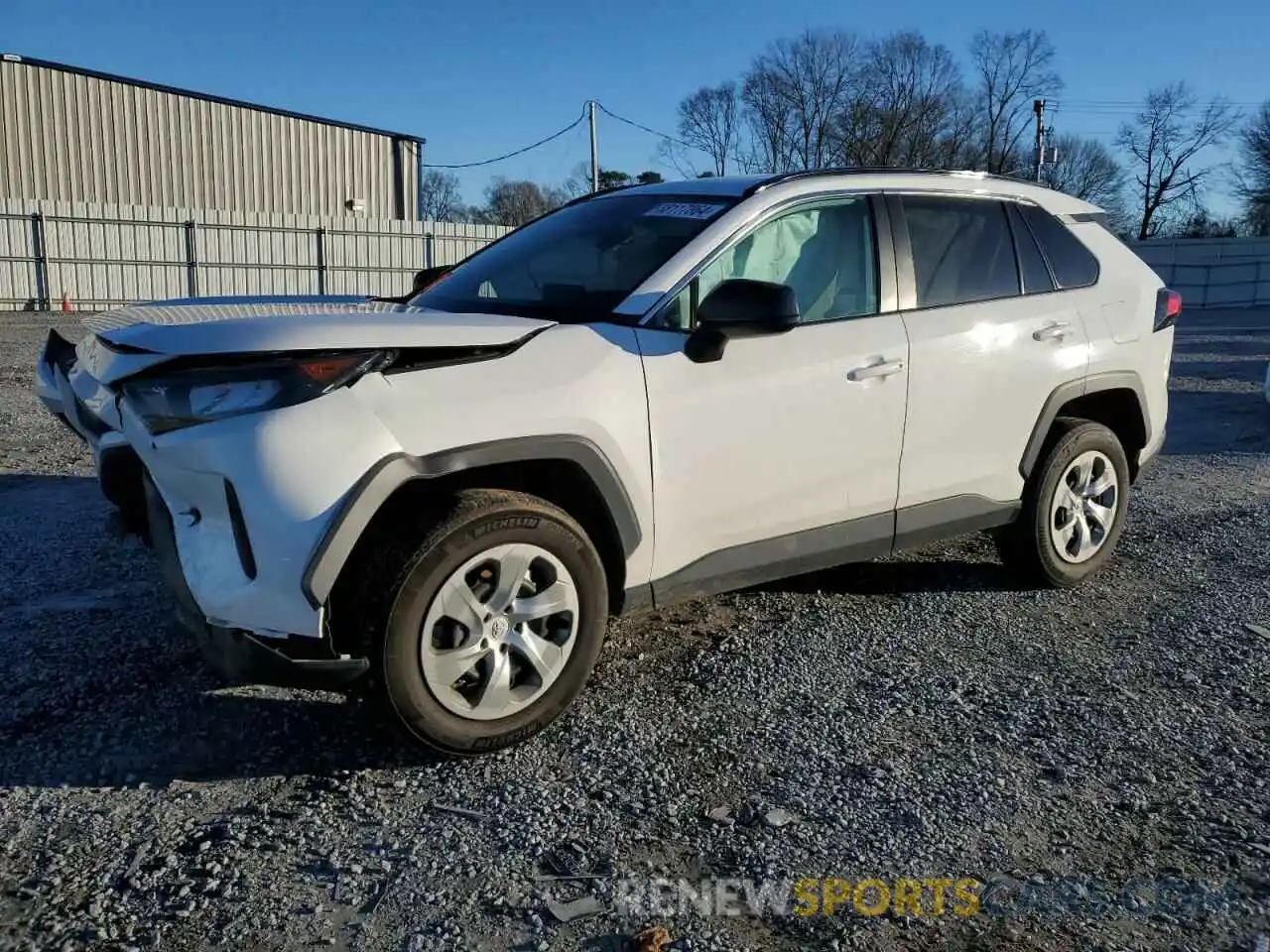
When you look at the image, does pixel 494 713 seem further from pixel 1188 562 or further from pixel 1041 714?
pixel 1188 562

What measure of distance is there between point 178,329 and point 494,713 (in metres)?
1.44

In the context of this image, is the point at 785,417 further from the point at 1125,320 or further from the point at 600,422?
the point at 1125,320

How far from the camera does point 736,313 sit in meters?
3.43

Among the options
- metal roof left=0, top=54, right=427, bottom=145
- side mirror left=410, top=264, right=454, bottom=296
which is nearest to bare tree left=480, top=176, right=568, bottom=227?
metal roof left=0, top=54, right=427, bottom=145

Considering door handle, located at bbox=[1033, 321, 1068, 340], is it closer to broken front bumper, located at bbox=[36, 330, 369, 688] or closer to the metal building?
broken front bumper, located at bbox=[36, 330, 369, 688]

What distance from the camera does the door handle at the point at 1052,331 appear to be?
4.59 m

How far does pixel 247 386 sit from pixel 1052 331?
3374mm

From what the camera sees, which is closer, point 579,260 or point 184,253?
point 579,260

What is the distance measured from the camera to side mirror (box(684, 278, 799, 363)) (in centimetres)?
342

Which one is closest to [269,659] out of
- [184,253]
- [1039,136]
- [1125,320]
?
[1125,320]

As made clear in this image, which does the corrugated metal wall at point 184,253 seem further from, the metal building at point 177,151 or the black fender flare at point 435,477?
the black fender flare at point 435,477

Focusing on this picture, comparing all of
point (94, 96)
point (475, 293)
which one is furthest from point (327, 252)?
point (475, 293)

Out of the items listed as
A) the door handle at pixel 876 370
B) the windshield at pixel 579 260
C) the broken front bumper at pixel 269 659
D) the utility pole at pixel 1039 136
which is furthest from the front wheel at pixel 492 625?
the utility pole at pixel 1039 136

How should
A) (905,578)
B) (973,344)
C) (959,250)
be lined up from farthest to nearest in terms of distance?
(905,578), (959,250), (973,344)
